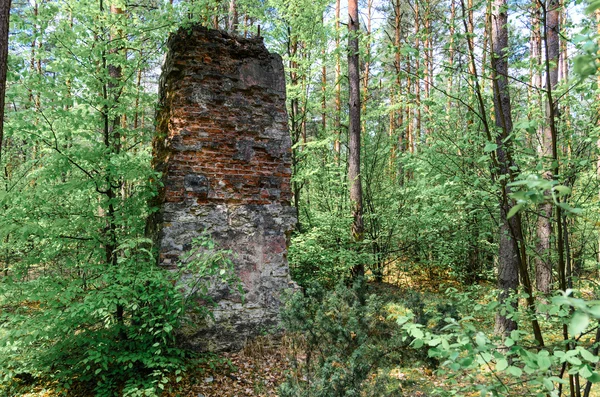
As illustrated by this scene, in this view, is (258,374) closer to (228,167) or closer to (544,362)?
(228,167)

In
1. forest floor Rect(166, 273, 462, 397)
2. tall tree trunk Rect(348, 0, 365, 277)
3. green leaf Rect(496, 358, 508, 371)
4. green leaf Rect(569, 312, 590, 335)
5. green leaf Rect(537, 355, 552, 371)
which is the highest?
tall tree trunk Rect(348, 0, 365, 277)

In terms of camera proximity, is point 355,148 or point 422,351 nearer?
point 422,351

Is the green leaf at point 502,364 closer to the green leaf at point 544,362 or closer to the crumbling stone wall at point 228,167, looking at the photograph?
the green leaf at point 544,362

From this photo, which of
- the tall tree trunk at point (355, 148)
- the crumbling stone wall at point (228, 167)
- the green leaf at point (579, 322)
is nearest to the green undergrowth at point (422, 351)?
the green leaf at point (579, 322)

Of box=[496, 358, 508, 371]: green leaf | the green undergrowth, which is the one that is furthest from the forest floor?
box=[496, 358, 508, 371]: green leaf

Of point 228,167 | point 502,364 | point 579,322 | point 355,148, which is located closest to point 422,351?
point 228,167

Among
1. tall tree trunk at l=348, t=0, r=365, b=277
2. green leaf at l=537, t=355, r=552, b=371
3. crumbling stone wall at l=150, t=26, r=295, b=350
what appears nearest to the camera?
green leaf at l=537, t=355, r=552, b=371

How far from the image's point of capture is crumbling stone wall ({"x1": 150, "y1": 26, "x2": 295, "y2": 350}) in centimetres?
460

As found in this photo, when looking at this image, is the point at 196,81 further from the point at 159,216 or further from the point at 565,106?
the point at 565,106

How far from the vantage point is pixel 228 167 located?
191 inches

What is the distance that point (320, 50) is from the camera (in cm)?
860

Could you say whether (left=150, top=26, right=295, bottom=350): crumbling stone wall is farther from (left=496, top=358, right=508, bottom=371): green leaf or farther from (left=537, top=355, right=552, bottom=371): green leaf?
(left=537, top=355, right=552, bottom=371): green leaf

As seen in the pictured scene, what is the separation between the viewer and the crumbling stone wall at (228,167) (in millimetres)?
4598

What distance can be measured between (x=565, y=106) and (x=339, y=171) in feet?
14.1
